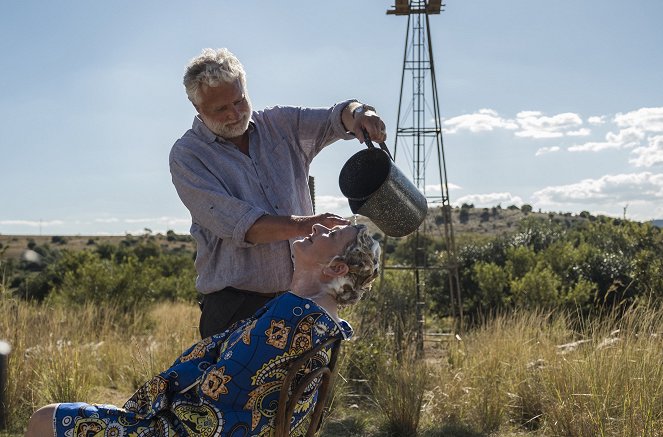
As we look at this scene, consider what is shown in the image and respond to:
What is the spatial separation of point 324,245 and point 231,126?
2.83ft

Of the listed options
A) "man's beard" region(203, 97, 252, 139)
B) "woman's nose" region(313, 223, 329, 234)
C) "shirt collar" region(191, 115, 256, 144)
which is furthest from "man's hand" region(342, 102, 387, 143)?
"woman's nose" region(313, 223, 329, 234)

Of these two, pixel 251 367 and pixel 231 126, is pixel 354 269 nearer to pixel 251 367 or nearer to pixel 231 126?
pixel 251 367

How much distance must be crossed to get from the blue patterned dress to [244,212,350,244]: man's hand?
14.1 inches

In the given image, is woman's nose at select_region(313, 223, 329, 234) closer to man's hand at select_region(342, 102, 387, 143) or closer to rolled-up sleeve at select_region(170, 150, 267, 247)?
rolled-up sleeve at select_region(170, 150, 267, 247)

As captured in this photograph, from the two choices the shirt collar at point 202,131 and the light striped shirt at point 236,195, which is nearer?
the light striped shirt at point 236,195

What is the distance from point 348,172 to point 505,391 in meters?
3.13

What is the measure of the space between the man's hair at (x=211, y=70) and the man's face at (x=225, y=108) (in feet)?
0.08

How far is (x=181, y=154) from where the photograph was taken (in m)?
2.92

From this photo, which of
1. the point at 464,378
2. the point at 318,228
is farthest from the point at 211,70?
the point at 464,378

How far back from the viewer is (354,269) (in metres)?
2.20

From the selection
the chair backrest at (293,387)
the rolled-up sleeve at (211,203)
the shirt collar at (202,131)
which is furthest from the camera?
the shirt collar at (202,131)

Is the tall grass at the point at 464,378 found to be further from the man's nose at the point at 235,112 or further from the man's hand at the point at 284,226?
the man's nose at the point at 235,112

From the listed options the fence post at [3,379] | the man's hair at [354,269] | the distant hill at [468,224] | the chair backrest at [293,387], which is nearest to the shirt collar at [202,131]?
the man's hair at [354,269]

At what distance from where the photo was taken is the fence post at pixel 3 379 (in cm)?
514
